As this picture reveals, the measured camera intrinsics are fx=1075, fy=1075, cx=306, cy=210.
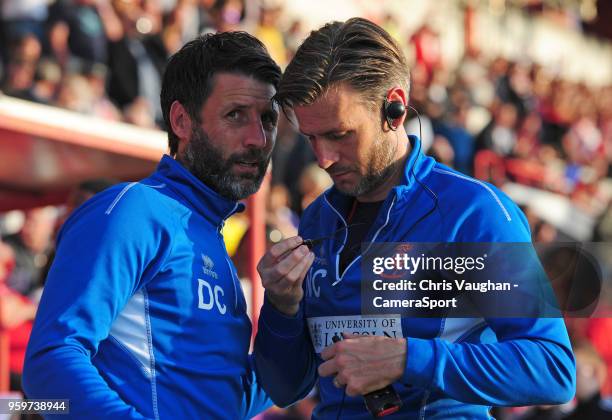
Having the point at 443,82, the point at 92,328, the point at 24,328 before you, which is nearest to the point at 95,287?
the point at 92,328

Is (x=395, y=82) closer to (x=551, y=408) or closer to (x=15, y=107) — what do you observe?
(x=15, y=107)

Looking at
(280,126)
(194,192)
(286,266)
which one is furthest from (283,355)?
(280,126)

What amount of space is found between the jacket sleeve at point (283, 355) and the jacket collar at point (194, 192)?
294 mm

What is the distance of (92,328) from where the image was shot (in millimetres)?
2398

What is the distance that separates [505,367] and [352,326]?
451 millimetres

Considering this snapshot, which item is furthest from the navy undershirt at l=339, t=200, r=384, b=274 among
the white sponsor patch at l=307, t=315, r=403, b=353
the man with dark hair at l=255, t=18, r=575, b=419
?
the white sponsor patch at l=307, t=315, r=403, b=353

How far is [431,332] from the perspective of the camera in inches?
104

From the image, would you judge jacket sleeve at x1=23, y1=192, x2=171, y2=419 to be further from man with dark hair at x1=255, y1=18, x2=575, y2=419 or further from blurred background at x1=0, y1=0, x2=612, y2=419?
blurred background at x1=0, y1=0, x2=612, y2=419

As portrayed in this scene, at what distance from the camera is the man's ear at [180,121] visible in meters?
2.98

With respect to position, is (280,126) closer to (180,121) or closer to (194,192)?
(180,121)

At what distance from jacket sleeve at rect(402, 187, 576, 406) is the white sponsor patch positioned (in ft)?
0.66

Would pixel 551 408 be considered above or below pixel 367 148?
below

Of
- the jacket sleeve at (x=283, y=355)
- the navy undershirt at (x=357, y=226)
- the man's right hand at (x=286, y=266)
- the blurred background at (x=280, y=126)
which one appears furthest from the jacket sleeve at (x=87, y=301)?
the blurred background at (x=280, y=126)

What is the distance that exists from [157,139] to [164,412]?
2.77 metres
